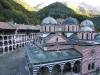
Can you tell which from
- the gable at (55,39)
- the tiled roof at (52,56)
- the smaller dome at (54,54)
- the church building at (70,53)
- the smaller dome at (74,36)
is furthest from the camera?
the smaller dome at (74,36)

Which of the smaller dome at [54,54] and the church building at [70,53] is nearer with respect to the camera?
the smaller dome at [54,54]

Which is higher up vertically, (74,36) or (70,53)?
(74,36)

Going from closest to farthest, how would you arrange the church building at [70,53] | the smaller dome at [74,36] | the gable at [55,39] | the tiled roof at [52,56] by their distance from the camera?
the tiled roof at [52,56], the church building at [70,53], the gable at [55,39], the smaller dome at [74,36]

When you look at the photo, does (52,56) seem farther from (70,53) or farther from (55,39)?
(70,53)

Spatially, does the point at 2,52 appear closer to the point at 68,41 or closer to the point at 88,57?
the point at 68,41

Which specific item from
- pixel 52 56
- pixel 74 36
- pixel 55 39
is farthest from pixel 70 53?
pixel 74 36

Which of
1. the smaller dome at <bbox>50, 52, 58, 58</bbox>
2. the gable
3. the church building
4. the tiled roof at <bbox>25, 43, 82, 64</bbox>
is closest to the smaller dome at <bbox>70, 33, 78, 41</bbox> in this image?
the church building

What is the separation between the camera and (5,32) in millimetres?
43500

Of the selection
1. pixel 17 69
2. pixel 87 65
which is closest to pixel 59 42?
pixel 87 65

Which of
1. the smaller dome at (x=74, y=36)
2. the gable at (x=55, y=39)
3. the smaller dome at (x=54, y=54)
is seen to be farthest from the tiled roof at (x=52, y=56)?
the smaller dome at (x=74, y=36)

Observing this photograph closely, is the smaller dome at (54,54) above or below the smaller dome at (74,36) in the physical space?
below

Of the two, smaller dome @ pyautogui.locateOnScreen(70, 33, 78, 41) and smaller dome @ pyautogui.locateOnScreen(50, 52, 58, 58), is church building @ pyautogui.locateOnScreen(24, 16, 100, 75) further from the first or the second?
smaller dome @ pyautogui.locateOnScreen(70, 33, 78, 41)

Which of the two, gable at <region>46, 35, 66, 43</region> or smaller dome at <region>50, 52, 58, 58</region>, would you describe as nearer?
smaller dome at <region>50, 52, 58, 58</region>

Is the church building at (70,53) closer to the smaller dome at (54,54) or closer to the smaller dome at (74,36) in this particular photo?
the smaller dome at (54,54)
